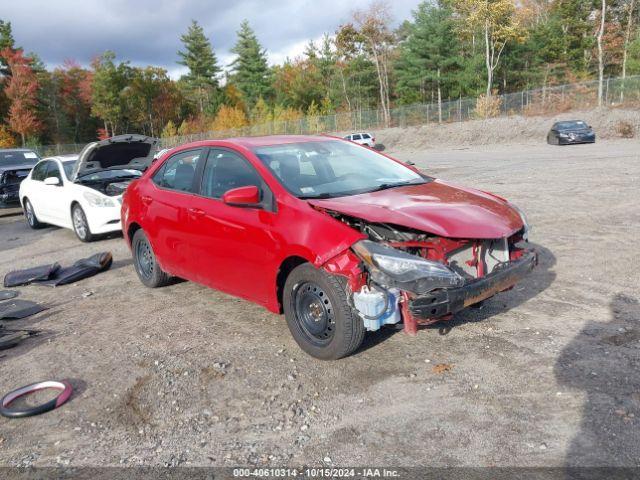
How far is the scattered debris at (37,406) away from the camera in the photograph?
3.46 m

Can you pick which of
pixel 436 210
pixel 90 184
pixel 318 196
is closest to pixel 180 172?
pixel 318 196

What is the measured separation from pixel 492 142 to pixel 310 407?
38.6 metres

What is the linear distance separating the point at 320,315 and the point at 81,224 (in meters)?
6.79

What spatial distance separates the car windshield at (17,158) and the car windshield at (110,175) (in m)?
7.99

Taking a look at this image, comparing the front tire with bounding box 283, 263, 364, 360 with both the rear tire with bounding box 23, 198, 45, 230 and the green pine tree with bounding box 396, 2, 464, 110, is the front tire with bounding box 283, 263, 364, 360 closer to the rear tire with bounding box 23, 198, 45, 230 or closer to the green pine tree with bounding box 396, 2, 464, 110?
the rear tire with bounding box 23, 198, 45, 230

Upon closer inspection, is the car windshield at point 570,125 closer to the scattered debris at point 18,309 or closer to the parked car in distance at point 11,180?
the parked car in distance at point 11,180

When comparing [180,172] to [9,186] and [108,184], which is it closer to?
[108,184]

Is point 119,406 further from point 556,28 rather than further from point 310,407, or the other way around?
point 556,28

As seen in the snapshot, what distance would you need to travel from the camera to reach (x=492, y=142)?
38844 millimetres

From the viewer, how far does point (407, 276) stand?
3.45 metres

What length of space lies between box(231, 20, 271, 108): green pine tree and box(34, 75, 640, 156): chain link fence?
12836 millimetres

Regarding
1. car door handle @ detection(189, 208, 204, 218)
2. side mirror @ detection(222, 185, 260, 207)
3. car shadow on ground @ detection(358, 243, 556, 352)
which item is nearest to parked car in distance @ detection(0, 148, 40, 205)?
car door handle @ detection(189, 208, 204, 218)

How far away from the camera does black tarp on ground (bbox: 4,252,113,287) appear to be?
6789mm

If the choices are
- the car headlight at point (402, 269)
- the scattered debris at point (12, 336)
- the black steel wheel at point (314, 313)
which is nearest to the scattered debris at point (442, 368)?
the car headlight at point (402, 269)
